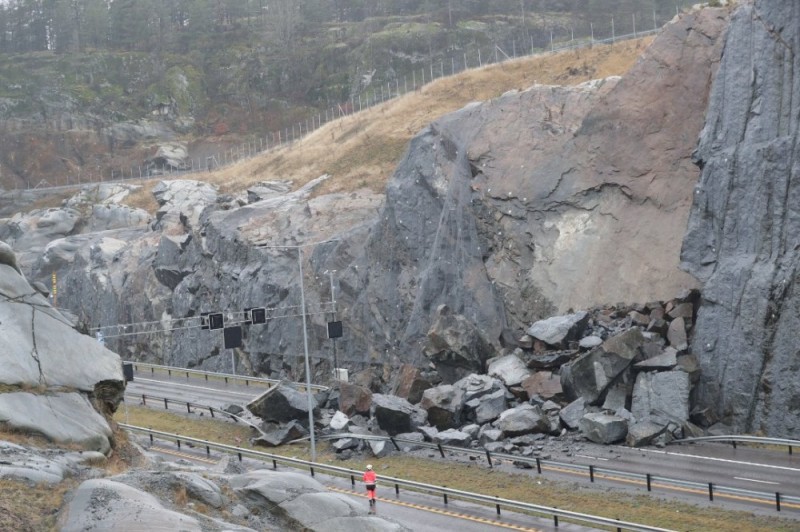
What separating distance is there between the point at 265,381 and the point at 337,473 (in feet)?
73.5

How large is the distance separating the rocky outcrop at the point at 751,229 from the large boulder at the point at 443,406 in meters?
10.6

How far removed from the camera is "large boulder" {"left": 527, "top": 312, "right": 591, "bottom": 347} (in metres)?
44.4

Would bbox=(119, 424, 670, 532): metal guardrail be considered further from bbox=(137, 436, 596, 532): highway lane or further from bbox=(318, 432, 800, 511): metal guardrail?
bbox=(318, 432, 800, 511): metal guardrail

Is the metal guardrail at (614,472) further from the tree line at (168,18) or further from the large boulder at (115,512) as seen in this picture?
the tree line at (168,18)

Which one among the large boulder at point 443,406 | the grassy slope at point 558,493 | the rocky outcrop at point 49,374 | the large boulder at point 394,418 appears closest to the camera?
the rocky outcrop at point 49,374

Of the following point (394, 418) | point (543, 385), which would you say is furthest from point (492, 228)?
point (394, 418)

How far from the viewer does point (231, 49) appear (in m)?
160

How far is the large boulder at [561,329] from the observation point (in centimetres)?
4444

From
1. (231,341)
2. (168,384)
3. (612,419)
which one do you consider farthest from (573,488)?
(168,384)

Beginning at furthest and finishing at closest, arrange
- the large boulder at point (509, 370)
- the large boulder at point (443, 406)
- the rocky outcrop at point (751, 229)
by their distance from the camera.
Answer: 1. the large boulder at point (509, 370)
2. the large boulder at point (443, 406)
3. the rocky outcrop at point (751, 229)

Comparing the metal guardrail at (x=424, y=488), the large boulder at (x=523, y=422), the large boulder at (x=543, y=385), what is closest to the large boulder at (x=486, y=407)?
the large boulder at (x=543, y=385)

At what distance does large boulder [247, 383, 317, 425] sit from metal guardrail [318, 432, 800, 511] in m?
2.60

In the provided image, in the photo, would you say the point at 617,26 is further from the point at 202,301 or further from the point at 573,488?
the point at 573,488

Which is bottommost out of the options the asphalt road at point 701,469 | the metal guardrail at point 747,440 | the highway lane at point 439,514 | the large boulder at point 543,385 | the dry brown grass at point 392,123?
the asphalt road at point 701,469
